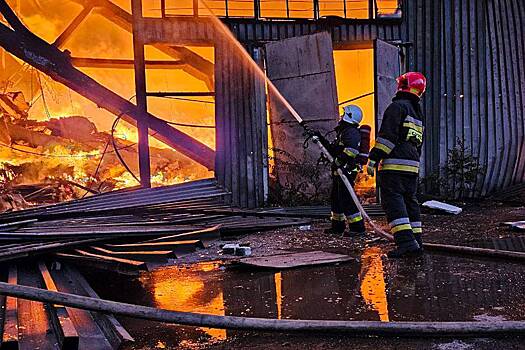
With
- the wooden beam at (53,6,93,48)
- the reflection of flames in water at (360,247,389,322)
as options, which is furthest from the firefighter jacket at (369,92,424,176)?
the wooden beam at (53,6,93,48)

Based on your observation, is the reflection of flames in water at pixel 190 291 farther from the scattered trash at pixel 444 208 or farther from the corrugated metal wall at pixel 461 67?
the corrugated metal wall at pixel 461 67

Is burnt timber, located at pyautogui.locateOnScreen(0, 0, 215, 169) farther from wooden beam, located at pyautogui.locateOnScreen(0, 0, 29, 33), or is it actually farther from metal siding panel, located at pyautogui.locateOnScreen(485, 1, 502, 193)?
metal siding panel, located at pyautogui.locateOnScreen(485, 1, 502, 193)

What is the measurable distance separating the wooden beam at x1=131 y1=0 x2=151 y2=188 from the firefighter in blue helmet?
4.31 meters

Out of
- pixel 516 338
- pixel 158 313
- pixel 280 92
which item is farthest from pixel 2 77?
pixel 516 338

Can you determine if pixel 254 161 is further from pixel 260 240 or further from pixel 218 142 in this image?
pixel 260 240

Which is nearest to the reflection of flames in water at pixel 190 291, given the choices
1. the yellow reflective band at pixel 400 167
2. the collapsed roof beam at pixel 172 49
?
the yellow reflective band at pixel 400 167

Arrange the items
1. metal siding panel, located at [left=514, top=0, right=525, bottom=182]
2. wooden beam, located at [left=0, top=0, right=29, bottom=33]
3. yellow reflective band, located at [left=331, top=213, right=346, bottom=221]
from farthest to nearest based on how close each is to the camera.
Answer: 1. metal siding panel, located at [left=514, top=0, right=525, bottom=182]
2. wooden beam, located at [left=0, top=0, right=29, bottom=33]
3. yellow reflective band, located at [left=331, top=213, right=346, bottom=221]

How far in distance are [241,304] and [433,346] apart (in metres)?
1.56

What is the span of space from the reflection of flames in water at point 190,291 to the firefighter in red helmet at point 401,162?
6.38ft

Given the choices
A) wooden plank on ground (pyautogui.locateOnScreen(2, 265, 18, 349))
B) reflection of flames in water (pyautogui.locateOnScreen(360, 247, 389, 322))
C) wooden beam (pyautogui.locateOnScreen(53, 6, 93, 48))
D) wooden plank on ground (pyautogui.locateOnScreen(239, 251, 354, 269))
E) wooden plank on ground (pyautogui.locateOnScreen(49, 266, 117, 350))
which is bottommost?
reflection of flames in water (pyautogui.locateOnScreen(360, 247, 389, 322))

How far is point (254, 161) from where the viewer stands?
1097 centimetres

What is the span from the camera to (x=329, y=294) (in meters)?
4.66

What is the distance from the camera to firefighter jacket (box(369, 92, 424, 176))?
6.17 m

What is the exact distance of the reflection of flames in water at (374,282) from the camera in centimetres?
425
